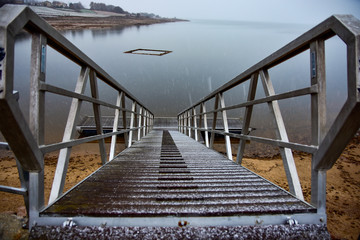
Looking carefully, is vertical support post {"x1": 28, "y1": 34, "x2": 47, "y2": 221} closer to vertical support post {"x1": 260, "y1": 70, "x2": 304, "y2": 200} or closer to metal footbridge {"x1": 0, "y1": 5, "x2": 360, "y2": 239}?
metal footbridge {"x1": 0, "y1": 5, "x2": 360, "y2": 239}

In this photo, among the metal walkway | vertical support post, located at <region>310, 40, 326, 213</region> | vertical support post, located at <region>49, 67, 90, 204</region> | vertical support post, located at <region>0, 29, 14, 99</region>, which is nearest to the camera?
vertical support post, located at <region>0, 29, 14, 99</region>

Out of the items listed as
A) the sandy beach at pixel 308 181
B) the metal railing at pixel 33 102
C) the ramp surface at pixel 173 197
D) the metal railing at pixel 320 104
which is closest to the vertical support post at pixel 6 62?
the metal railing at pixel 33 102

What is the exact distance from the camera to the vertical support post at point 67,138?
145 cm

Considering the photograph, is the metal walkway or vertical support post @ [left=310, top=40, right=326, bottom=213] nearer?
the metal walkway

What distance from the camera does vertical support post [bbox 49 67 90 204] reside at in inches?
57.0

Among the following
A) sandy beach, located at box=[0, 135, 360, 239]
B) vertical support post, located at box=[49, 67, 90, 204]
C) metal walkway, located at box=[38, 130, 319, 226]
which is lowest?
sandy beach, located at box=[0, 135, 360, 239]

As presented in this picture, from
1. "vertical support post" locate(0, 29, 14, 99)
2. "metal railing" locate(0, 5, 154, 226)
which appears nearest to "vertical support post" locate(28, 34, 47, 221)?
"metal railing" locate(0, 5, 154, 226)

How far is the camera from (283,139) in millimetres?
1737

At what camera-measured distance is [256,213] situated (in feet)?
4.02

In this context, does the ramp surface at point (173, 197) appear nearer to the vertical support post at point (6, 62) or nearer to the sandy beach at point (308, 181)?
the vertical support post at point (6, 62)

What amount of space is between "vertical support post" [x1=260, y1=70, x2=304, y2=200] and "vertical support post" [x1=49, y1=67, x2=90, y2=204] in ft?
5.48

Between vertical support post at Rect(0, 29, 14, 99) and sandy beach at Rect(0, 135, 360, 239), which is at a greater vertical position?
vertical support post at Rect(0, 29, 14, 99)

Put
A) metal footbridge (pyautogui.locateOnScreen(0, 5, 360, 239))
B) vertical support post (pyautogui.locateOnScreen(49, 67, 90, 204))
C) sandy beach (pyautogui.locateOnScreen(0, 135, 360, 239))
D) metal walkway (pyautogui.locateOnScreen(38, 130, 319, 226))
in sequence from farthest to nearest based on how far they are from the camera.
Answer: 1. sandy beach (pyautogui.locateOnScreen(0, 135, 360, 239))
2. vertical support post (pyautogui.locateOnScreen(49, 67, 90, 204))
3. metal walkway (pyautogui.locateOnScreen(38, 130, 319, 226))
4. metal footbridge (pyautogui.locateOnScreen(0, 5, 360, 239))

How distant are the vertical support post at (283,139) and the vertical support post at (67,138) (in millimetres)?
1669
